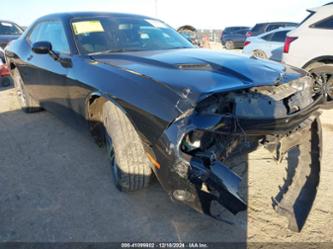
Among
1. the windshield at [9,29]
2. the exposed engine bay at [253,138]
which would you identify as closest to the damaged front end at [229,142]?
the exposed engine bay at [253,138]

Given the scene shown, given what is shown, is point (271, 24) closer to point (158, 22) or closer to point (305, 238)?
point (158, 22)

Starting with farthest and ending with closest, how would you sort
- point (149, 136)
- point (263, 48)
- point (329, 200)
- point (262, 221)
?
point (263, 48), point (329, 200), point (262, 221), point (149, 136)

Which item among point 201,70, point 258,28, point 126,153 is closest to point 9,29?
point 258,28

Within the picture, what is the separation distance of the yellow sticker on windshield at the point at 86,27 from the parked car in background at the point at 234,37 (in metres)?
18.2

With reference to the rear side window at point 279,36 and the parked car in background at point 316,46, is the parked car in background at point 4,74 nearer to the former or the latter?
the parked car in background at point 316,46

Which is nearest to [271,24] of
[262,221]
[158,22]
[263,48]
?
[263,48]

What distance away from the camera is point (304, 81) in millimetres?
2678

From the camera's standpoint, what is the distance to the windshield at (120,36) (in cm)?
328

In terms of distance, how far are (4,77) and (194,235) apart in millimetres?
7396

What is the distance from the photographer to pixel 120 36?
3.50 m

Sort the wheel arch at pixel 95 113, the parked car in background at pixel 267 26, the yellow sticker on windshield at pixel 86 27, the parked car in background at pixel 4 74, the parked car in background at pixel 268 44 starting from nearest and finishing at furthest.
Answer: the wheel arch at pixel 95 113 → the yellow sticker on windshield at pixel 86 27 → the parked car in background at pixel 4 74 → the parked car in background at pixel 268 44 → the parked car in background at pixel 267 26

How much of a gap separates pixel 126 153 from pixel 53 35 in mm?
2169

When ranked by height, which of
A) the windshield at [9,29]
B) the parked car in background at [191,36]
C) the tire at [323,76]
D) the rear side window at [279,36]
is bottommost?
the tire at [323,76]

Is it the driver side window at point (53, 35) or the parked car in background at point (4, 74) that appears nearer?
the driver side window at point (53, 35)
